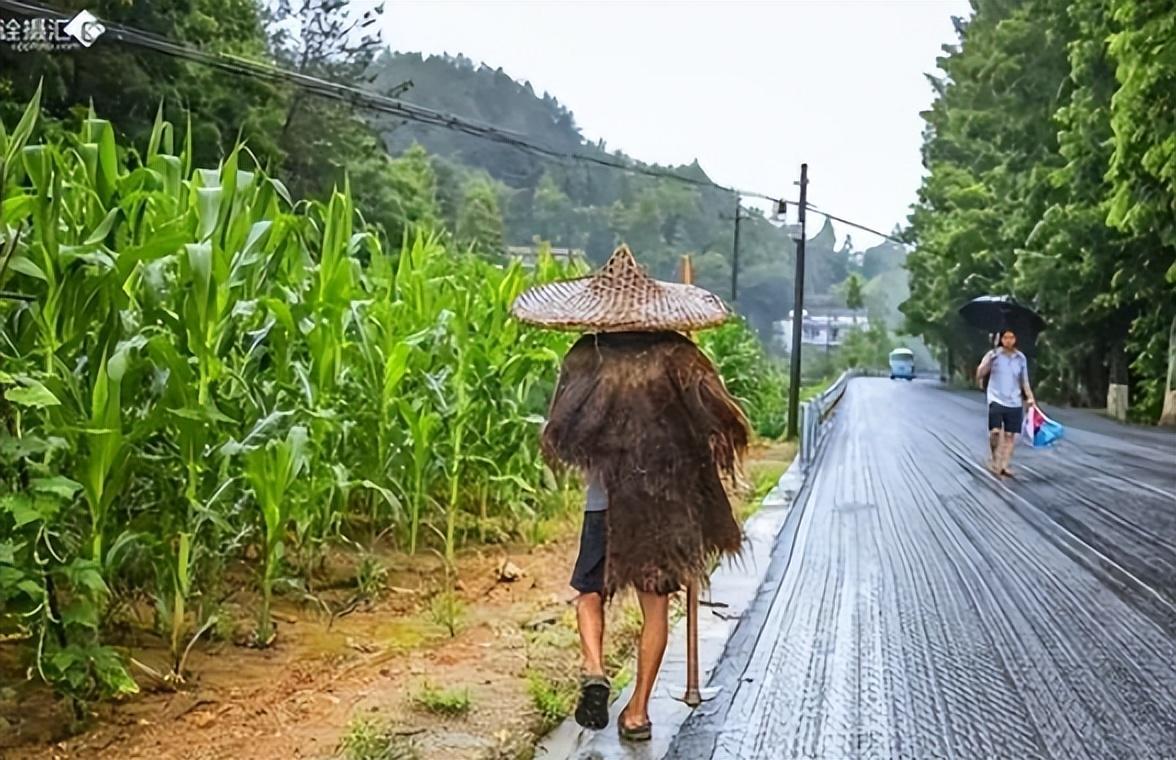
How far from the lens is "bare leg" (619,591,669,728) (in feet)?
16.4

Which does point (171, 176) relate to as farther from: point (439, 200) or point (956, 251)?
point (956, 251)

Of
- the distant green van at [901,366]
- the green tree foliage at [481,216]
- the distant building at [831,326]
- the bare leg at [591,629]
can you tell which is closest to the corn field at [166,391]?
the bare leg at [591,629]

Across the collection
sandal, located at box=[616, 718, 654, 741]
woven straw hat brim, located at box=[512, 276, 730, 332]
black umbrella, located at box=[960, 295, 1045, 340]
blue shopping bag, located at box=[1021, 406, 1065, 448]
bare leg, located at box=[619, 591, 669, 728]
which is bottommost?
sandal, located at box=[616, 718, 654, 741]

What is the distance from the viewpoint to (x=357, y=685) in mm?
5355

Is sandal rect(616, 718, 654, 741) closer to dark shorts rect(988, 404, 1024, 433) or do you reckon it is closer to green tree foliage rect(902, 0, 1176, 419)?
dark shorts rect(988, 404, 1024, 433)

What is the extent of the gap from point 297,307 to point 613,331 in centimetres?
181

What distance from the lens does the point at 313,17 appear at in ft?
112

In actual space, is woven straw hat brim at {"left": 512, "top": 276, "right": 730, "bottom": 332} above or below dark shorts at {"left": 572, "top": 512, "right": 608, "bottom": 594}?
above

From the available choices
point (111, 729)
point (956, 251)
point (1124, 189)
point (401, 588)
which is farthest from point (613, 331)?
point (956, 251)

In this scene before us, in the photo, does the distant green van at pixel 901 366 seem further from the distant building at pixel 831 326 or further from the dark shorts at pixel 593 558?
the dark shorts at pixel 593 558

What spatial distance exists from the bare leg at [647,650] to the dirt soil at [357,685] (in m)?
0.33

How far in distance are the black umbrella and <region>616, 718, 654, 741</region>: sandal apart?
61.3ft

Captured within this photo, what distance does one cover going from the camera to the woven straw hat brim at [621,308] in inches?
191

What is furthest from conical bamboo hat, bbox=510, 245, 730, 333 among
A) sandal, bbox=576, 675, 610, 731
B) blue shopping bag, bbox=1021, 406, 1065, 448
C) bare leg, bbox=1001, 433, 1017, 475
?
Answer: blue shopping bag, bbox=1021, 406, 1065, 448
